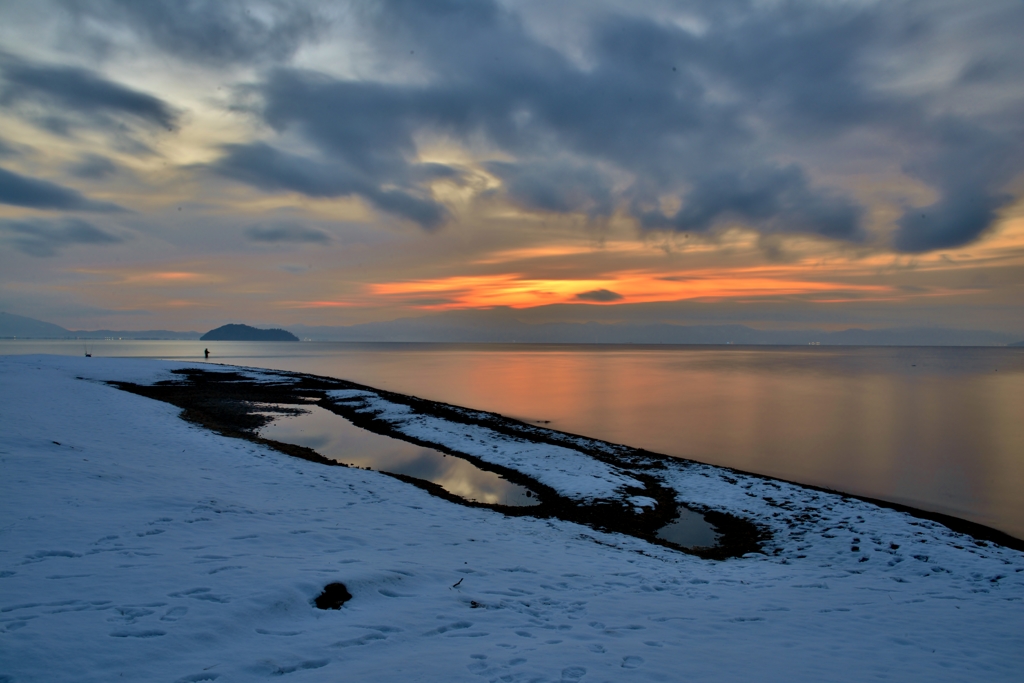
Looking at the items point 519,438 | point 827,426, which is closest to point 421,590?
point 519,438

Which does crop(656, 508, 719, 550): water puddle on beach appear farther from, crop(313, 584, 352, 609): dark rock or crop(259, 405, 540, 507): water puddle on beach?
crop(313, 584, 352, 609): dark rock

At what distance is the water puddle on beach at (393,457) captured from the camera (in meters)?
18.8

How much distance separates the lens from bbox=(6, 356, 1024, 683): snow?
6.16 meters

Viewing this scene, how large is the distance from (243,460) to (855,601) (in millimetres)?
17758

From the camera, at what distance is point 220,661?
585 centimetres

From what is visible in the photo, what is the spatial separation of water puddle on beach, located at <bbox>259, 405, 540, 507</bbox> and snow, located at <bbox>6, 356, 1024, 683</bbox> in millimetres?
4034

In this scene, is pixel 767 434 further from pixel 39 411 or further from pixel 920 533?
pixel 39 411

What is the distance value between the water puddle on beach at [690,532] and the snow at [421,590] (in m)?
1.65

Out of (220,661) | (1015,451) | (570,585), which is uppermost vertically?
→ (220,661)

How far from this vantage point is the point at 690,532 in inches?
598

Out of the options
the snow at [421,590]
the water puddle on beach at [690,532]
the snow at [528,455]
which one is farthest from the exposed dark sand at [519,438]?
the snow at [421,590]

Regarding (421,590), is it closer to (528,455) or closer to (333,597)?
(333,597)

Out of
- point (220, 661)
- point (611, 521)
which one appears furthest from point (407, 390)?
point (220, 661)

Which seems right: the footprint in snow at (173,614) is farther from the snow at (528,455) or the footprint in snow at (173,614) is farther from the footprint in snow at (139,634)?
the snow at (528,455)
